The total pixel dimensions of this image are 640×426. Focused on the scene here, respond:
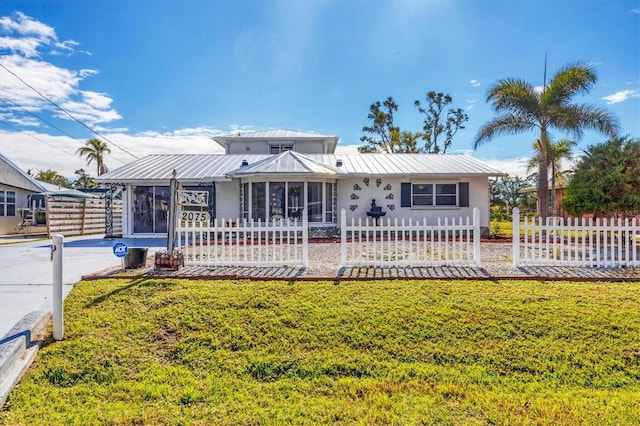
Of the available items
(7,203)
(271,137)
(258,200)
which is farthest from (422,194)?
(7,203)

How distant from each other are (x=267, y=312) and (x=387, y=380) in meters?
2.01

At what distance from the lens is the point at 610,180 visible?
40.4 feet

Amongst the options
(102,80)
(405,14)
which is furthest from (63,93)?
(405,14)

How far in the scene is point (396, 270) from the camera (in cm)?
737

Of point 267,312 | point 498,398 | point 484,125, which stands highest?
point 484,125

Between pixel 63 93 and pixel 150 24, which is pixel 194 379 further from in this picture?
pixel 63 93

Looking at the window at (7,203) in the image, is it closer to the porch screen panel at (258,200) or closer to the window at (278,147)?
the window at (278,147)

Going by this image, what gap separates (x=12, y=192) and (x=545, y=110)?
27702 millimetres

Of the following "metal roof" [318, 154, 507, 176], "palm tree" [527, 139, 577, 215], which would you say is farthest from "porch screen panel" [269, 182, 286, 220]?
"palm tree" [527, 139, 577, 215]

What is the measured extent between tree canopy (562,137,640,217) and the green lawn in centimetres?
787

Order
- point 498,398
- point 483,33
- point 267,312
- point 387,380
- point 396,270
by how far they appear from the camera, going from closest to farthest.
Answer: point 498,398, point 387,380, point 267,312, point 396,270, point 483,33

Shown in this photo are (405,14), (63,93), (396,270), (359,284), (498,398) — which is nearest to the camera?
(498,398)

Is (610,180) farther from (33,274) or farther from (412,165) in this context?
(33,274)

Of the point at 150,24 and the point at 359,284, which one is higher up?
the point at 150,24
